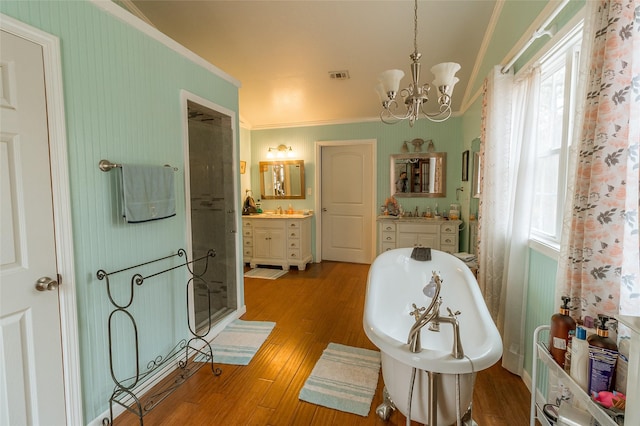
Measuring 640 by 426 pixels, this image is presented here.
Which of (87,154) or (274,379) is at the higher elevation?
(87,154)

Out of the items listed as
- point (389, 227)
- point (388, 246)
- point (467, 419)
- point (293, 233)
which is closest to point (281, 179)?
point (293, 233)

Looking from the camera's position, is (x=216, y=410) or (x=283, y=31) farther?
(x=283, y=31)

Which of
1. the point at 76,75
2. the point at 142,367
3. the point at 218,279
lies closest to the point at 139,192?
the point at 76,75

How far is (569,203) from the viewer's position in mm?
1290

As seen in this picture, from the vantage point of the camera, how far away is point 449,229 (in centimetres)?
407

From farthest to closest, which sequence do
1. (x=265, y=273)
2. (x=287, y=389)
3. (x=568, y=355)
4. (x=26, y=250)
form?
1. (x=265, y=273)
2. (x=287, y=389)
3. (x=26, y=250)
4. (x=568, y=355)

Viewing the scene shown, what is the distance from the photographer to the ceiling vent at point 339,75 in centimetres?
364

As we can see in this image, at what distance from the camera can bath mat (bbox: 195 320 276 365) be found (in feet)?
7.54

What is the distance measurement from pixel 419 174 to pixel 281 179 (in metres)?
2.28

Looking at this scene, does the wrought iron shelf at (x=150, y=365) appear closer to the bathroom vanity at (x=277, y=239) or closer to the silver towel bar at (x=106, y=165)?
the silver towel bar at (x=106, y=165)

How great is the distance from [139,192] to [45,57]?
0.74m

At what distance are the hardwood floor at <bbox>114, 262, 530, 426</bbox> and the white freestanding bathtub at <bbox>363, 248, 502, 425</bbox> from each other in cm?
37

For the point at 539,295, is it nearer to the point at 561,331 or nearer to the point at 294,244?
the point at 561,331

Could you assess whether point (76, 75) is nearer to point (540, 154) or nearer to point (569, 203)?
point (569, 203)
